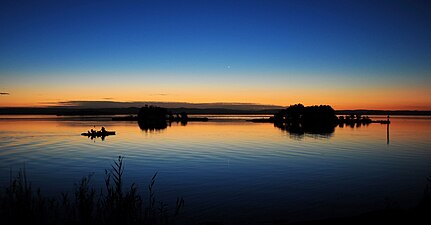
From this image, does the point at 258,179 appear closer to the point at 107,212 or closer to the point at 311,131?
the point at 107,212

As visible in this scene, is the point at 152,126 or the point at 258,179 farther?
the point at 152,126

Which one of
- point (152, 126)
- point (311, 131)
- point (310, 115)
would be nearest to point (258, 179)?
point (311, 131)

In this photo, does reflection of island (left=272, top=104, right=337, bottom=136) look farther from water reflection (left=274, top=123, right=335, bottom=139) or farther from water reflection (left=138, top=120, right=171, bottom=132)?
water reflection (left=138, top=120, right=171, bottom=132)

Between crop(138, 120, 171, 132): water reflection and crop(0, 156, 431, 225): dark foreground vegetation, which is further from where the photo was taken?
crop(138, 120, 171, 132): water reflection

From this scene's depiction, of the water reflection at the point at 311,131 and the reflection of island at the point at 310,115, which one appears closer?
the water reflection at the point at 311,131

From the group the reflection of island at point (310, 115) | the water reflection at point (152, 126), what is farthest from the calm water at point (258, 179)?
the reflection of island at point (310, 115)

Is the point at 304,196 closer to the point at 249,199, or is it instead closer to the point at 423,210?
the point at 249,199

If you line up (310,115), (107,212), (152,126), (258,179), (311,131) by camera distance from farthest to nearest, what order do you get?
(310,115)
(152,126)
(311,131)
(258,179)
(107,212)

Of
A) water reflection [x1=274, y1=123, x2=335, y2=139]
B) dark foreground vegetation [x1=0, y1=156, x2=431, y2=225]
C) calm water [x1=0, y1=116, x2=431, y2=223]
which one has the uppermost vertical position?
dark foreground vegetation [x1=0, y1=156, x2=431, y2=225]

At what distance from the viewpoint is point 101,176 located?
2872cm

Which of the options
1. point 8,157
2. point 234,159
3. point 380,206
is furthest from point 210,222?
point 8,157

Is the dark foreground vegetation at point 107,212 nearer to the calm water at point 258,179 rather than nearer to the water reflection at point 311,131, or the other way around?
the calm water at point 258,179

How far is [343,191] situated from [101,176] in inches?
757

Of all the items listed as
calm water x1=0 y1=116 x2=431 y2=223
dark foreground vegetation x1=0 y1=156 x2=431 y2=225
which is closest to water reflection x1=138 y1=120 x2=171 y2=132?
calm water x1=0 y1=116 x2=431 y2=223
